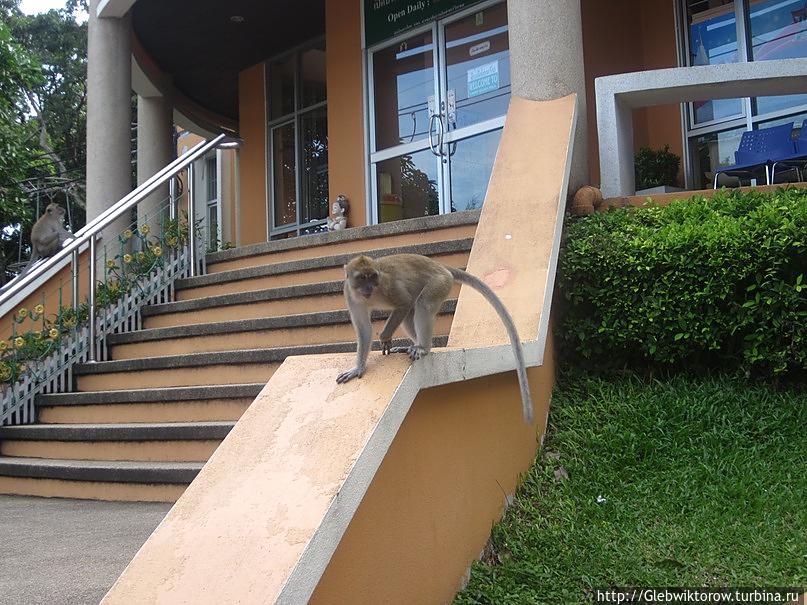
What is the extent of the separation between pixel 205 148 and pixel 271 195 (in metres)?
5.33

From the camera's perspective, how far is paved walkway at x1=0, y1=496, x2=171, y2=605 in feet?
11.2

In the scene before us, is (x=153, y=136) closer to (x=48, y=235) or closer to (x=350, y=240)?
(x=48, y=235)

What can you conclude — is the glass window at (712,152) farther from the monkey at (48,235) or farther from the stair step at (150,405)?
the monkey at (48,235)

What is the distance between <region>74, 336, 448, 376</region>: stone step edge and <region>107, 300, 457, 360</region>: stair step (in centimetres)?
20

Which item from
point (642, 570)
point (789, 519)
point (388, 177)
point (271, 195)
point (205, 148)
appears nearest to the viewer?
point (642, 570)

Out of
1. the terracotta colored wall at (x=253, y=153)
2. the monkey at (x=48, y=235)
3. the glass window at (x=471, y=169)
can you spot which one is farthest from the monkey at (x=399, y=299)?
the terracotta colored wall at (x=253, y=153)

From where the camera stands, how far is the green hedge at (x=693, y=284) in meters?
4.59

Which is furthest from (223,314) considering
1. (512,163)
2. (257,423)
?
(257,423)

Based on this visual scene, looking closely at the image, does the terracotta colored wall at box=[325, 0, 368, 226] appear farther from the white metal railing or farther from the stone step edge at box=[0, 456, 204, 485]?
the stone step edge at box=[0, 456, 204, 485]

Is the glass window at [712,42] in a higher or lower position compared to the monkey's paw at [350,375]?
higher

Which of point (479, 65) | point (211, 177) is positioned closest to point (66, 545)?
point (479, 65)

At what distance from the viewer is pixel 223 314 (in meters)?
7.12

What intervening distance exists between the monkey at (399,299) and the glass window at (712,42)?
24.0 feet

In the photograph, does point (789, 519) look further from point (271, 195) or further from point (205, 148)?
point (271, 195)
